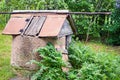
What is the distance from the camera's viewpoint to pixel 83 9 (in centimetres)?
1209

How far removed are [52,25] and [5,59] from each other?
89.1 inches

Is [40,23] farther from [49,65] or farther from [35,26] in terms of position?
[49,65]

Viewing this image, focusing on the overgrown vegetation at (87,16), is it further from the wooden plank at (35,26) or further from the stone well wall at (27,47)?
the stone well wall at (27,47)

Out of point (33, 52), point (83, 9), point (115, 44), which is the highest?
point (33, 52)

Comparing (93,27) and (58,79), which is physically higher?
(58,79)

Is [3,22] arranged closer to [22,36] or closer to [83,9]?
[83,9]

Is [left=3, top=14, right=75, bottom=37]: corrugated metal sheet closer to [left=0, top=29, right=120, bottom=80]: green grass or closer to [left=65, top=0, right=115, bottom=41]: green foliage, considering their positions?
[left=0, top=29, right=120, bottom=80]: green grass

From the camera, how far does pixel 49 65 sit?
6.46 metres

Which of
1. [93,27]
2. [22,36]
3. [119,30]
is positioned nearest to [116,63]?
[22,36]

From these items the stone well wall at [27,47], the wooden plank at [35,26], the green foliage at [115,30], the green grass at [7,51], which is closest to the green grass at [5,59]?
the green grass at [7,51]

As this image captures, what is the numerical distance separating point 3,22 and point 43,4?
2.28m

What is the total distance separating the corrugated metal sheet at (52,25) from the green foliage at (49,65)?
0.95ft

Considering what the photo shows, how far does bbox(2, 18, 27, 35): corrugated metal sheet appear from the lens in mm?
7027

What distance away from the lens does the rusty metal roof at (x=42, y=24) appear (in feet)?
21.7
